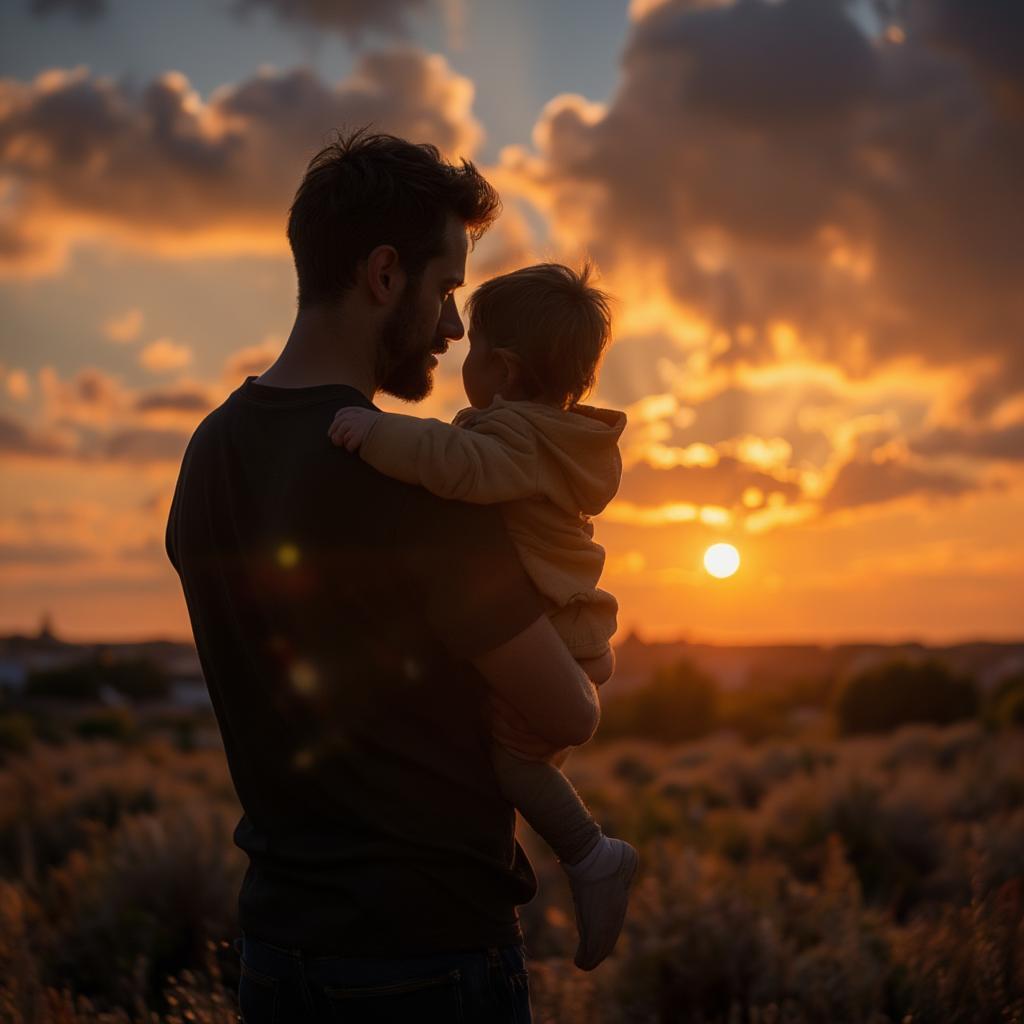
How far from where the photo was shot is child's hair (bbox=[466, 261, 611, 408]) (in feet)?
9.28

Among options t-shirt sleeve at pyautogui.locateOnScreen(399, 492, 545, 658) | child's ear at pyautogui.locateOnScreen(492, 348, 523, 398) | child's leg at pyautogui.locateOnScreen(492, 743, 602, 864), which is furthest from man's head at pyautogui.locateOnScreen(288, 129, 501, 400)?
child's leg at pyautogui.locateOnScreen(492, 743, 602, 864)

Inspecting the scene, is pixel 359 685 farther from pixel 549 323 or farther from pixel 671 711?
pixel 671 711

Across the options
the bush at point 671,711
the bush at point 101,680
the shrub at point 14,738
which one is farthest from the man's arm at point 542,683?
the bush at point 101,680

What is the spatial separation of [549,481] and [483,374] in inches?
23.0

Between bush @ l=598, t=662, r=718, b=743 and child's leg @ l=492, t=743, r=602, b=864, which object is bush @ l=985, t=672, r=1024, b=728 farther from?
child's leg @ l=492, t=743, r=602, b=864

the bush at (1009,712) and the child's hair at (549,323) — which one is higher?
the child's hair at (549,323)

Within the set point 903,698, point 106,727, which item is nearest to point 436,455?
point 903,698

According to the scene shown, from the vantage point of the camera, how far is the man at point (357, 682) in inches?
79.1

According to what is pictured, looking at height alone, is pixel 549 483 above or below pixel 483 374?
below

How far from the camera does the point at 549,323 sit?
2848 millimetres

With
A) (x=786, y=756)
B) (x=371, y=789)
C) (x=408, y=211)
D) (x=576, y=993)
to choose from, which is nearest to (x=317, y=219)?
(x=408, y=211)

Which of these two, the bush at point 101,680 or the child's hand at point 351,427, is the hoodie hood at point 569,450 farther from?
the bush at point 101,680

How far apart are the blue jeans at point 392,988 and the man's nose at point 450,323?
1.28 meters

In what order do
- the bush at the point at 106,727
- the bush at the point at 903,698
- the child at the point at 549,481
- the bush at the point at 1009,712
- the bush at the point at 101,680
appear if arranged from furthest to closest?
the bush at the point at 101,680 → the bush at the point at 106,727 → the bush at the point at 903,698 → the bush at the point at 1009,712 → the child at the point at 549,481
